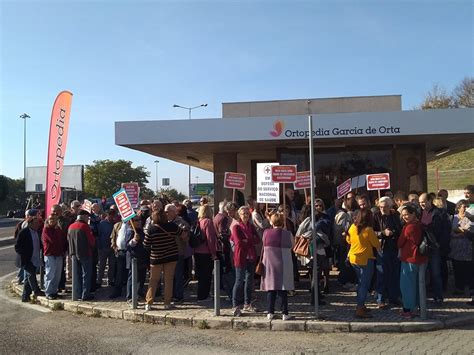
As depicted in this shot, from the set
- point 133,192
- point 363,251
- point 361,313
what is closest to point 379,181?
point 363,251

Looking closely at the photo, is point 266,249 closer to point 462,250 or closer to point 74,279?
point 462,250

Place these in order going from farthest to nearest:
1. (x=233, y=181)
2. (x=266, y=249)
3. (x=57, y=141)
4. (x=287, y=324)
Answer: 1. (x=57, y=141)
2. (x=233, y=181)
3. (x=266, y=249)
4. (x=287, y=324)

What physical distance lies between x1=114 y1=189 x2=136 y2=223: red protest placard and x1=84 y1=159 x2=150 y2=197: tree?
66.8 meters

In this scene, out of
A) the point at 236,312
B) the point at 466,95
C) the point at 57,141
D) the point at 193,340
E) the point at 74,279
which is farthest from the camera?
the point at 466,95

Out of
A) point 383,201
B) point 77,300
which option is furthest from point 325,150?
point 77,300

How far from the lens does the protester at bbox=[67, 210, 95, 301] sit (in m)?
9.21

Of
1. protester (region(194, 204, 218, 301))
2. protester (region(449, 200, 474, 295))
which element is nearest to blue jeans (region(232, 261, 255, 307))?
protester (region(194, 204, 218, 301))

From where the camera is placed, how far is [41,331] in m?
7.49

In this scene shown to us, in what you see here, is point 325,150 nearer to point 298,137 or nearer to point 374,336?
point 298,137

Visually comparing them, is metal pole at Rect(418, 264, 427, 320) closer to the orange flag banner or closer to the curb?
the curb

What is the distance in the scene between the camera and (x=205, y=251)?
8.99 meters

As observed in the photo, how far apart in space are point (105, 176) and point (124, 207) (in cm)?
7015

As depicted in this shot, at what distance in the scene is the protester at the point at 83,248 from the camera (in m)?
9.21

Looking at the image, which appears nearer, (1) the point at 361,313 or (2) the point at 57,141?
(1) the point at 361,313
